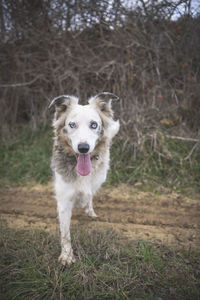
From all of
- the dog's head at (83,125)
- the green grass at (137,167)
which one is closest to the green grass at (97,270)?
the dog's head at (83,125)

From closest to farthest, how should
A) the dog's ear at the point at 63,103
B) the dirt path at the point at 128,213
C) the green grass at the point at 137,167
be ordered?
the dog's ear at the point at 63,103
the dirt path at the point at 128,213
the green grass at the point at 137,167

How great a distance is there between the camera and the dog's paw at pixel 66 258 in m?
2.47

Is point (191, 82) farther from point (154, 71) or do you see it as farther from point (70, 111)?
point (70, 111)

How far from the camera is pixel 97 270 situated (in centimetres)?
237

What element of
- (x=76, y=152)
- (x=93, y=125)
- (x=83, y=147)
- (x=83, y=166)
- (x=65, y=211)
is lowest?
(x=65, y=211)

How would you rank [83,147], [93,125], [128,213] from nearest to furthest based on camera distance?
1. [83,147]
2. [93,125]
3. [128,213]

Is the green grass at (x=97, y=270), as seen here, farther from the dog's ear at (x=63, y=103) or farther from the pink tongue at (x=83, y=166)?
the dog's ear at (x=63, y=103)

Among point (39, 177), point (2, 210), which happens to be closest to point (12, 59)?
point (39, 177)

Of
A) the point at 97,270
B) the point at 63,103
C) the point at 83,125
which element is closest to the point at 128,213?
the point at 97,270

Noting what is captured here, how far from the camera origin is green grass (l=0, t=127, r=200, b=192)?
449cm

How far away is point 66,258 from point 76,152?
1315mm

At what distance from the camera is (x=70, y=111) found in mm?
2766

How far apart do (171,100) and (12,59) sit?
5047 mm

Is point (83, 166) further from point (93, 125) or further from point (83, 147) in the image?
point (93, 125)
